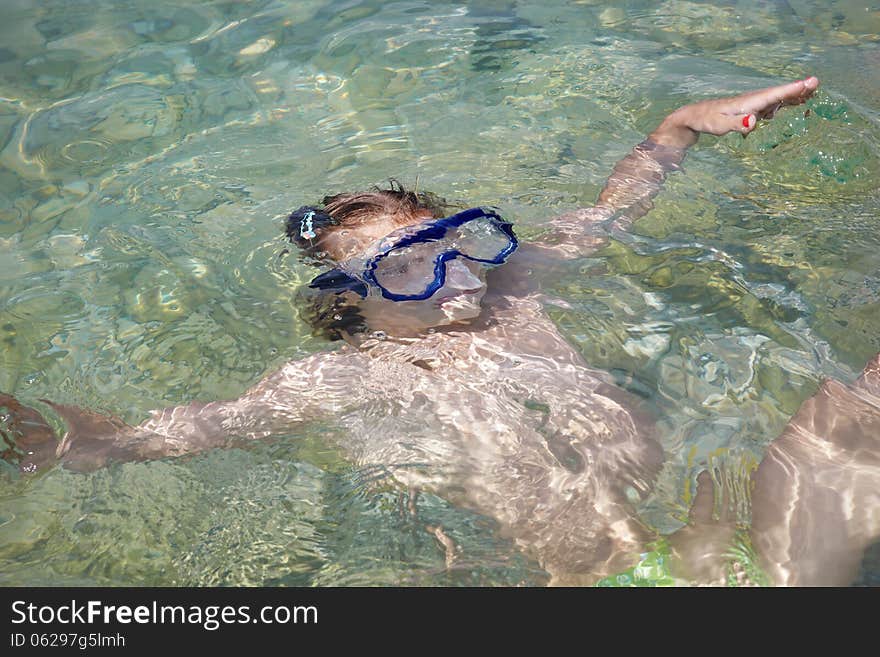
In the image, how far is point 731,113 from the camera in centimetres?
398

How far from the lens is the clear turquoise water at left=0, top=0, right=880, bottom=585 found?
119 inches

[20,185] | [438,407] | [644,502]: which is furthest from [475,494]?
[20,185]

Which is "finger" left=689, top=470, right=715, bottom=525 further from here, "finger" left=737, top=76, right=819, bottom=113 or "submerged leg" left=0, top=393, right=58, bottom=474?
"submerged leg" left=0, top=393, right=58, bottom=474

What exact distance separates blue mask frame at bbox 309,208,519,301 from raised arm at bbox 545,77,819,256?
0.67 metres

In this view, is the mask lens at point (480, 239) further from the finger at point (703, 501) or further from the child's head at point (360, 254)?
the finger at point (703, 501)

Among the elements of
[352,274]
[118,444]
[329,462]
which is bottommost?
[329,462]

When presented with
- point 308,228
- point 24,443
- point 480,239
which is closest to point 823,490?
point 480,239

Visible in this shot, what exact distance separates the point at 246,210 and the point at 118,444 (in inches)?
75.6

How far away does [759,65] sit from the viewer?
5836 mm

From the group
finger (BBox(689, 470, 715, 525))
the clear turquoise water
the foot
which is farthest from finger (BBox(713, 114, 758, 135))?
finger (BBox(689, 470, 715, 525))

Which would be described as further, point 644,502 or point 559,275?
point 559,275

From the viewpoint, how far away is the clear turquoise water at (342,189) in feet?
9.93
